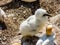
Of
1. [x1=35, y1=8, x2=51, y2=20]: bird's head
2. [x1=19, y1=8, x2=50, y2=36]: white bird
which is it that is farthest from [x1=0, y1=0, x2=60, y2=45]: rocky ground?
[x1=35, y1=8, x2=51, y2=20]: bird's head

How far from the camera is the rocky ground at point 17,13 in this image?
3957 millimetres

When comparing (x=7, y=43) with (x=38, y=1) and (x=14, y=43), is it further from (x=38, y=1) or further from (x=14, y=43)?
(x=38, y=1)

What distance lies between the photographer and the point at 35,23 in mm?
3742

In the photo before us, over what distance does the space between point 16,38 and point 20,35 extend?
0.09 m

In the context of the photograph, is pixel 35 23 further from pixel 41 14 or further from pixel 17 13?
pixel 17 13

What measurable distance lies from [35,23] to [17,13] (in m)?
0.87

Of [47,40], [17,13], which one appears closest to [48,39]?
[47,40]

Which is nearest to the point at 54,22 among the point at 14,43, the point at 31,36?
the point at 31,36

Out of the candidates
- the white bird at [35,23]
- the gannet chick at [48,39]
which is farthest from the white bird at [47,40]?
the white bird at [35,23]

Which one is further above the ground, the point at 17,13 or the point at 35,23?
the point at 35,23

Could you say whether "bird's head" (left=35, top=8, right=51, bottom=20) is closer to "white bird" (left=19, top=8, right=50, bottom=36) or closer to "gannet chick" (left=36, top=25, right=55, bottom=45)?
"white bird" (left=19, top=8, right=50, bottom=36)

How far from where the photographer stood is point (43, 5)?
4680 mm

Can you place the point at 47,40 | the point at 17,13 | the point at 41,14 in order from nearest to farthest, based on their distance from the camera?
1. the point at 47,40
2. the point at 41,14
3. the point at 17,13

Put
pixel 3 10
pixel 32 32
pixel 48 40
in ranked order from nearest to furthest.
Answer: pixel 48 40
pixel 32 32
pixel 3 10
